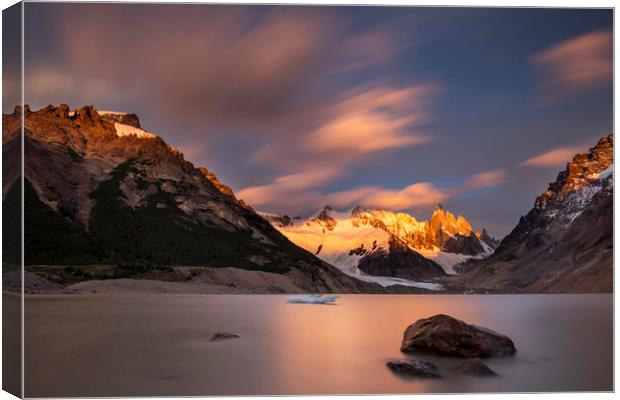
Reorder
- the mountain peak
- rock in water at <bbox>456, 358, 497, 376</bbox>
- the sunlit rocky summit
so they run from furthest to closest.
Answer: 1. the mountain peak
2. the sunlit rocky summit
3. rock in water at <bbox>456, 358, 497, 376</bbox>

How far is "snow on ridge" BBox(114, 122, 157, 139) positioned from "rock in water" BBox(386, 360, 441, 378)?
97980 millimetres

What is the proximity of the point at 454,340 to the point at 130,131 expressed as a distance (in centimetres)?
10064

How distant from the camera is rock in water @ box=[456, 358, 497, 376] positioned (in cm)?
1395

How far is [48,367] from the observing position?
574 inches

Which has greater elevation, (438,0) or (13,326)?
(438,0)

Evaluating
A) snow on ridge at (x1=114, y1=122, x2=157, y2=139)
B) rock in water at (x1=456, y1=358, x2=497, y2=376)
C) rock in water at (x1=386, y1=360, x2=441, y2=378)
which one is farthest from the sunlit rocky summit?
rock in water at (x1=456, y1=358, x2=497, y2=376)

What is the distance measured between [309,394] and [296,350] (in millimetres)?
5988

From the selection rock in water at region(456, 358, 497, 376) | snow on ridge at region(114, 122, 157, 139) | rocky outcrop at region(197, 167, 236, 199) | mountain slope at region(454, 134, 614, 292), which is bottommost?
rock in water at region(456, 358, 497, 376)

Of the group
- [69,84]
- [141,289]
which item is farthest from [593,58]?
[69,84]

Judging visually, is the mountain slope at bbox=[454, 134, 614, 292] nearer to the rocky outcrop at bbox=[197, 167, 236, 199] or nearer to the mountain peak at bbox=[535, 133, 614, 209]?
the mountain peak at bbox=[535, 133, 614, 209]

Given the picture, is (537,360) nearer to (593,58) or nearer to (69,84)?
(593,58)

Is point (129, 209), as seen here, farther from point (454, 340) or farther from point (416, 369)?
point (416, 369)

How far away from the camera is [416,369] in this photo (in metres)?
14.0

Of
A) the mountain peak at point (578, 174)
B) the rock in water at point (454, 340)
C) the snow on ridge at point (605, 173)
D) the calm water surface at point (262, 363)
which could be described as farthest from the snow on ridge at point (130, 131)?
the rock in water at point (454, 340)
